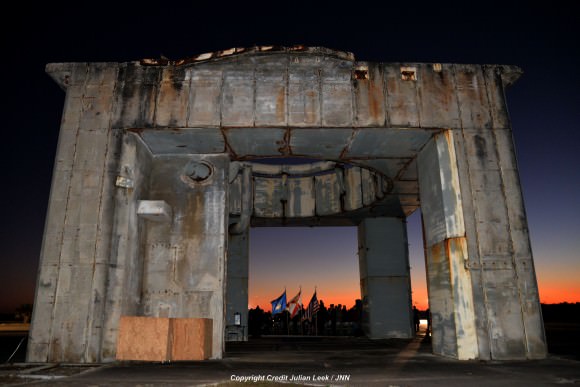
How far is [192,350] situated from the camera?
34.6ft

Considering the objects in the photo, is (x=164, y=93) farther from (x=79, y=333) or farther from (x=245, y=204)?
(x=245, y=204)

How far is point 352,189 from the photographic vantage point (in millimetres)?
20656

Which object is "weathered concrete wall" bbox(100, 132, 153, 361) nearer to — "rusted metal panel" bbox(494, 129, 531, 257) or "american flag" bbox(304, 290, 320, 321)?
"rusted metal panel" bbox(494, 129, 531, 257)

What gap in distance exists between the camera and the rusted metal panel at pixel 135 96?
11688mm

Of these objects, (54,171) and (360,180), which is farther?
(360,180)

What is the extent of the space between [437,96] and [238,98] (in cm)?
619

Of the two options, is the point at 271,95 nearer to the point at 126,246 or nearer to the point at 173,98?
the point at 173,98

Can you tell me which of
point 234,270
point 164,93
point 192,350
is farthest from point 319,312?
point 164,93

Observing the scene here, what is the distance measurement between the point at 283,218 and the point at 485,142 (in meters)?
12.4

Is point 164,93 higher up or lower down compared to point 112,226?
higher up

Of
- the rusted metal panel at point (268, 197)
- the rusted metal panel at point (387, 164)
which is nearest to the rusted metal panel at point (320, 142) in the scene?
the rusted metal panel at point (387, 164)

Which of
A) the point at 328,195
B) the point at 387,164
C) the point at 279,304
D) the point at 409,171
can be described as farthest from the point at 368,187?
the point at 279,304

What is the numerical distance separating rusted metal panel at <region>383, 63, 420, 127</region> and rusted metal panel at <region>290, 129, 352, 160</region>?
1461 millimetres

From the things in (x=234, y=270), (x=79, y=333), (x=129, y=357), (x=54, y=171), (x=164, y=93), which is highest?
(x=164, y=93)
